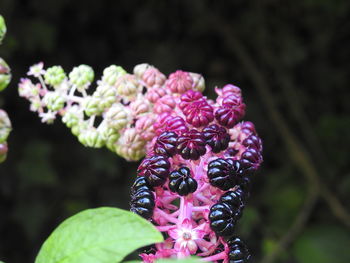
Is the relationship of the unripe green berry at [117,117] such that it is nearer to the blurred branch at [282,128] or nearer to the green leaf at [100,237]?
the green leaf at [100,237]

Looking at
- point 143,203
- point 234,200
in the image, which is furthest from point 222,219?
point 143,203

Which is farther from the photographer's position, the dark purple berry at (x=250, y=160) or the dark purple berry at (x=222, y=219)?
the dark purple berry at (x=250, y=160)

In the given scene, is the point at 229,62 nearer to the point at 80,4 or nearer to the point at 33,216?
the point at 80,4

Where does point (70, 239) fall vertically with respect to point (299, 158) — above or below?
above

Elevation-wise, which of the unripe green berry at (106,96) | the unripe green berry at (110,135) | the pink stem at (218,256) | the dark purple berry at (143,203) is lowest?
the pink stem at (218,256)

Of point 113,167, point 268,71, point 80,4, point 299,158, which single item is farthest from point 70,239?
point 268,71

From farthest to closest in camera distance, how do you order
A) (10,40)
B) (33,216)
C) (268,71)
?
(268,71), (33,216), (10,40)

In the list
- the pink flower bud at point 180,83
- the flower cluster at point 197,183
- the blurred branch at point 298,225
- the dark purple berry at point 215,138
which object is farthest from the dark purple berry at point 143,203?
the blurred branch at point 298,225

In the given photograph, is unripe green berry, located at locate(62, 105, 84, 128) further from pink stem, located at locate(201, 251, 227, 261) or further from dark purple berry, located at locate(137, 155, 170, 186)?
pink stem, located at locate(201, 251, 227, 261)
